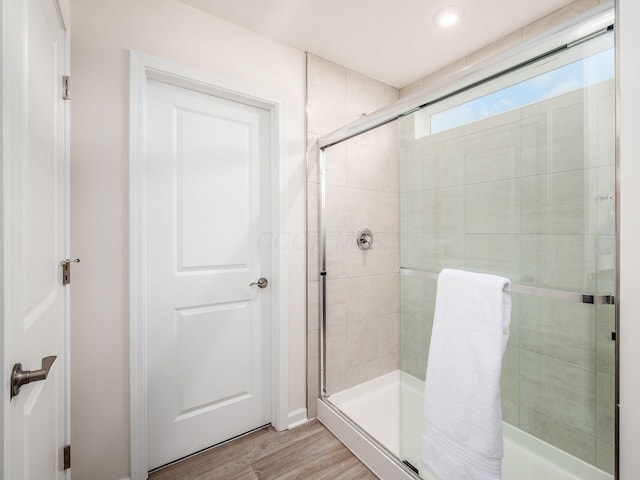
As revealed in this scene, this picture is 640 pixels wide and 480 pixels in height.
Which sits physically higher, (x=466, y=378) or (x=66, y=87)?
(x=66, y=87)

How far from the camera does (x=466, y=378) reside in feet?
3.37

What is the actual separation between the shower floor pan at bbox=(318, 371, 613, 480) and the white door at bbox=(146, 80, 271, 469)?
1.74 feet

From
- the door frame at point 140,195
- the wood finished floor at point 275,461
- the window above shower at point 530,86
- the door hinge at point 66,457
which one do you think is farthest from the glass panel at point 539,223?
the door hinge at point 66,457

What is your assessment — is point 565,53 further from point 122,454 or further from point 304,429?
point 122,454

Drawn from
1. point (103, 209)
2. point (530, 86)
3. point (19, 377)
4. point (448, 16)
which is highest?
point (448, 16)

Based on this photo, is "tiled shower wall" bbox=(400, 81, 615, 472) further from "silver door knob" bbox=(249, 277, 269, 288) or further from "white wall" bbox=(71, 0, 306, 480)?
"white wall" bbox=(71, 0, 306, 480)

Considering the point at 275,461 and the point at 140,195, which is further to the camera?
the point at 275,461

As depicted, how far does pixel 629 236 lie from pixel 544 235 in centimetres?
25

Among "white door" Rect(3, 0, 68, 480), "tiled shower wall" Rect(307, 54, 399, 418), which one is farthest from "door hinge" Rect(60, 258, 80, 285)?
"tiled shower wall" Rect(307, 54, 399, 418)

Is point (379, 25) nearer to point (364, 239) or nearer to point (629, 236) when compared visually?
point (364, 239)

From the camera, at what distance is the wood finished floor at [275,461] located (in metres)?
1.48

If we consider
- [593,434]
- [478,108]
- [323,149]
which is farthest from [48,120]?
[593,434]

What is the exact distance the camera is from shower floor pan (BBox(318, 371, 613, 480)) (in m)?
1.12

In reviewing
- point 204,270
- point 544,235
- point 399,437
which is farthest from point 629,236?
point 204,270
